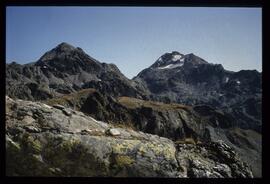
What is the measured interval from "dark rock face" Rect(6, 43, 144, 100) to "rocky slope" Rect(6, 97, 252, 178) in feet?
278

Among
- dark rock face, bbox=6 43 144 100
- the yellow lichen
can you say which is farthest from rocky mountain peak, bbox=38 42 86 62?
the yellow lichen

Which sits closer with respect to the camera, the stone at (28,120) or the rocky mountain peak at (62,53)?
the stone at (28,120)

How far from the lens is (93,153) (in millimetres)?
6082

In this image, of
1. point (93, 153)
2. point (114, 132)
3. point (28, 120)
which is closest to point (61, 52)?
point (28, 120)

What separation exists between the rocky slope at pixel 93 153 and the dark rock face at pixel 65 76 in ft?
278

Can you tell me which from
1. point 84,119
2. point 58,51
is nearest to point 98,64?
point 58,51

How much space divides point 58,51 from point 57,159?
173 m

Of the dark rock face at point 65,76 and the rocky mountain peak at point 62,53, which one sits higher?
the rocky mountain peak at point 62,53

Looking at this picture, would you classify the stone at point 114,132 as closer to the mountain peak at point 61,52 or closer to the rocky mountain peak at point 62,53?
the rocky mountain peak at point 62,53

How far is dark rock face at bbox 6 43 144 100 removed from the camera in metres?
104

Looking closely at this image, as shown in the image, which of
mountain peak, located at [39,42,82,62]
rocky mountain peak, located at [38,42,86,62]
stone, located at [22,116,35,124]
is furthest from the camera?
mountain peak, located at [39,42,82,62]

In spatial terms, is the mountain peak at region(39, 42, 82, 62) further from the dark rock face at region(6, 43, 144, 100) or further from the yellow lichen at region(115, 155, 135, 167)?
the yellow lichen at region(115, 155, 135, 167)

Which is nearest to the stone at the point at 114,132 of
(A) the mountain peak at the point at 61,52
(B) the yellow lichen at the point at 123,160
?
(B) the yellow lichen at the point at 123,160

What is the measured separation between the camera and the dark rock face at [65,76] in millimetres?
103550
